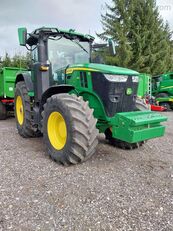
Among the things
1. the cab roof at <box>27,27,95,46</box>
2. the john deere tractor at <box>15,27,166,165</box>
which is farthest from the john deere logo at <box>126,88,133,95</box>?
the cab roof at <box>27,27,95,46</box>

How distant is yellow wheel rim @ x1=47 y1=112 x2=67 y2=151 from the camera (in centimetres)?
438

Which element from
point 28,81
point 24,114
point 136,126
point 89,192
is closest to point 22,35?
point 28,81

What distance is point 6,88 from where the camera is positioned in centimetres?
859

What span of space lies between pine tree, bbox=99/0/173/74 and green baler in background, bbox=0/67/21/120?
38.8 feet

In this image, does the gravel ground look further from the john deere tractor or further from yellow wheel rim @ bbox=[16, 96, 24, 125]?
yellow wheel rim @ bbox=[16, 96, 24, 125]

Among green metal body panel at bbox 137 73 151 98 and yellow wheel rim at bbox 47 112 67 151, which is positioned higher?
green metal body panel at bbox 137 73 151 98

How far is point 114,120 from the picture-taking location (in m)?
4.12

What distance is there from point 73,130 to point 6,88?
5.53 metres

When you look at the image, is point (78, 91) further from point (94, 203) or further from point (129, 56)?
point (129, 56)

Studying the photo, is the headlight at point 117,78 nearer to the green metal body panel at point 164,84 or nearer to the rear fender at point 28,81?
the rear fender at point 28,81

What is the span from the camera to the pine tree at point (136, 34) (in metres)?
19.8

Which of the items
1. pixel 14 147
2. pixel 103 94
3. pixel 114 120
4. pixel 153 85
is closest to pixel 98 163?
pixel 114 120

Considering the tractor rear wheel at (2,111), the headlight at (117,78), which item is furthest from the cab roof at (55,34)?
the tractor rear wheel at (2,111)

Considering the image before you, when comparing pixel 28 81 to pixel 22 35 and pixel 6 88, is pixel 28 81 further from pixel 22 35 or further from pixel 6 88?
pixel 6 88
